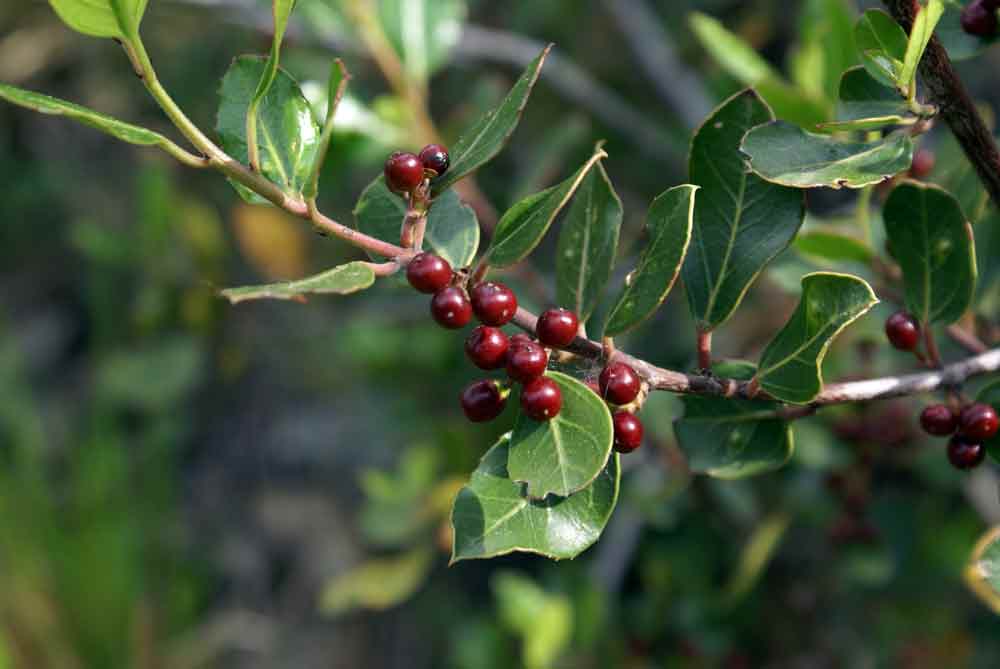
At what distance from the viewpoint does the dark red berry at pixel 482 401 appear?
58 cm

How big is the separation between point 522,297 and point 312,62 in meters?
0.61

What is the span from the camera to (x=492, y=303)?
540 millimetres

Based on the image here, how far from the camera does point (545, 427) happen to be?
57 cm

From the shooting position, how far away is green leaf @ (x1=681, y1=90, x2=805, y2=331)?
0.63 metres

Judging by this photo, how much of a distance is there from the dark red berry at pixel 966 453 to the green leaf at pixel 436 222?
0.36m

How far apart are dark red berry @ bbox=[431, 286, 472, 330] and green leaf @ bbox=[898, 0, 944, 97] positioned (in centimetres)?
30

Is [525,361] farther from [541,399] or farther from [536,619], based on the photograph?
[536,619]

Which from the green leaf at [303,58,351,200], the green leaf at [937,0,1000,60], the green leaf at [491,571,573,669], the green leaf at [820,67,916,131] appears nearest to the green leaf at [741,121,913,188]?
the green leaf at [820,67,916,131]

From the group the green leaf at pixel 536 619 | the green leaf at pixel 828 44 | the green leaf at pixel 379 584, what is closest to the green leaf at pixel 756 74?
the green leaf at pixel 828 44

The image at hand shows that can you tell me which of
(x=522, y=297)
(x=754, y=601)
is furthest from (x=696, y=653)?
(x=522, y=297)

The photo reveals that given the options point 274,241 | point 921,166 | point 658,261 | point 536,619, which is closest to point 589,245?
point 658,261

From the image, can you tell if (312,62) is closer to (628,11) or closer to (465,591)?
(628,11)

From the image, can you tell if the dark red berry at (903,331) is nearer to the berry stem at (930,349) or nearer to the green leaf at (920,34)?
the berry stem at (930,349)

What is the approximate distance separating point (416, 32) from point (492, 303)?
1.03 meters
